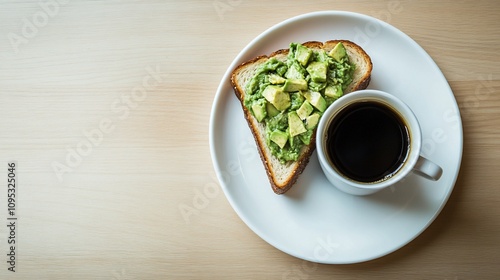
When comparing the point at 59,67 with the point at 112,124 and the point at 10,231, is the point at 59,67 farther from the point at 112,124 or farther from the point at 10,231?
the point at 10,231

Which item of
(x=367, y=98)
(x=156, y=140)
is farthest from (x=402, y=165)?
(x=156, y=140)

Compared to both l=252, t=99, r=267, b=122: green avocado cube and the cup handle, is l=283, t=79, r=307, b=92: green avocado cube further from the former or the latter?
the cup handle

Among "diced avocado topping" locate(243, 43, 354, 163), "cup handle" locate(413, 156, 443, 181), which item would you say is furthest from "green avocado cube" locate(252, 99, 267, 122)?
"cup handle" locate(413, 156, 443, 181)

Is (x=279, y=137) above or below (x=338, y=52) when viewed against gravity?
below

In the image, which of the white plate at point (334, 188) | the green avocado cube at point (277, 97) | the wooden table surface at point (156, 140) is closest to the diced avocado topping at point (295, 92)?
the green avocado cube at point (277, 97)

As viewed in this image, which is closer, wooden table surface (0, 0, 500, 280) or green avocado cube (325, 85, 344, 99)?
green avocado cube (325, 85, 344, 99)

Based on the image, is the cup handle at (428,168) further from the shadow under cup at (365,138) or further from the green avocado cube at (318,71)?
the green avocado cube at (318,71)

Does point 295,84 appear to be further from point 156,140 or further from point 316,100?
point 156,140

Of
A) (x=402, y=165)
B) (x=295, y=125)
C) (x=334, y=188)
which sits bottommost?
(x=334, y=188)
